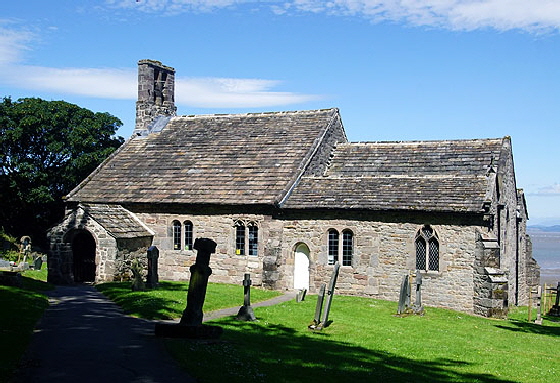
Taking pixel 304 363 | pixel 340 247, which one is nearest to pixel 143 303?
pixel 304 363

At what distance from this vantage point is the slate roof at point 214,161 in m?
32.4

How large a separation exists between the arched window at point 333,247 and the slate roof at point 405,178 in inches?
56.4

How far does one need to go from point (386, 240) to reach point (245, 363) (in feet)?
53.2

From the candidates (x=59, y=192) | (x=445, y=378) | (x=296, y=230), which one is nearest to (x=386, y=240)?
(x=296, y=230)

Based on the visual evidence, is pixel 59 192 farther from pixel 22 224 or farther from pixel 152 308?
pixel 152 308

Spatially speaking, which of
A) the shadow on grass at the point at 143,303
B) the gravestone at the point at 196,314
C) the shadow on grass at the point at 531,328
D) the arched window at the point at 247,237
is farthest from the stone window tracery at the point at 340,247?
the gravestone at the point at 196,314

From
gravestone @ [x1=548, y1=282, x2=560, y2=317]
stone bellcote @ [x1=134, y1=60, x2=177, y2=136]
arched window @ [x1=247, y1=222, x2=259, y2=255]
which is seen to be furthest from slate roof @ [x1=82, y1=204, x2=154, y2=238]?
gravestone @ [x1=548, y1=282, x2=560, y2=317]

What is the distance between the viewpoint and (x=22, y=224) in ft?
163

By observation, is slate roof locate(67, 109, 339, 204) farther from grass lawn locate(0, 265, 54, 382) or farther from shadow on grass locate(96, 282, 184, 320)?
grass lawn locate(0, 265, 54, 382)

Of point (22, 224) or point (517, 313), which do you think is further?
point (22, 224)

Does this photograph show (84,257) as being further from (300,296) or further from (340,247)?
(340,247)

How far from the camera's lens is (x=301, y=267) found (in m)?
30.5

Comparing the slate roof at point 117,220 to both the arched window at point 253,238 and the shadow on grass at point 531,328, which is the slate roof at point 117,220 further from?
the shadow on grass at point 531,328

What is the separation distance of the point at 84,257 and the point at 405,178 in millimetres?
16695
